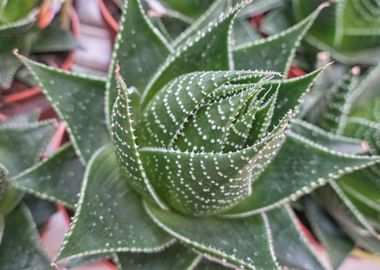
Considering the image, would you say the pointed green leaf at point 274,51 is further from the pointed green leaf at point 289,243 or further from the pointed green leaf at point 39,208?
the pointed green leaf at point 39,208

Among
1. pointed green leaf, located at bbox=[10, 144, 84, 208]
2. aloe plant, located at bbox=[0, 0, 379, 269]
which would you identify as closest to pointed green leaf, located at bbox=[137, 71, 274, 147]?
aloe plant, located at bbox=[0, 0, 379, 269]

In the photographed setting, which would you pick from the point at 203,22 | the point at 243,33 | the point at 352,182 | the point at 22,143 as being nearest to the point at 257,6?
the point at 243,33

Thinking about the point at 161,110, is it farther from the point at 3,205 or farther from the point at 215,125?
the point at 3,205

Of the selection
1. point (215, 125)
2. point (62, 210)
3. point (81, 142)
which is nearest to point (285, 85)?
point (215, 125)

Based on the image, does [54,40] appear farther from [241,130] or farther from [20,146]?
[241,130]

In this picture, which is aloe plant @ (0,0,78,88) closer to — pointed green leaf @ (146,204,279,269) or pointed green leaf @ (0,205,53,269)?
pointed green leaf @ (0,205,53,269)

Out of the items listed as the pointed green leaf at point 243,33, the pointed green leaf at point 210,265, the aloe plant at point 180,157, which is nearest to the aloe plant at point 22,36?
the aloe plant at point 180,157
